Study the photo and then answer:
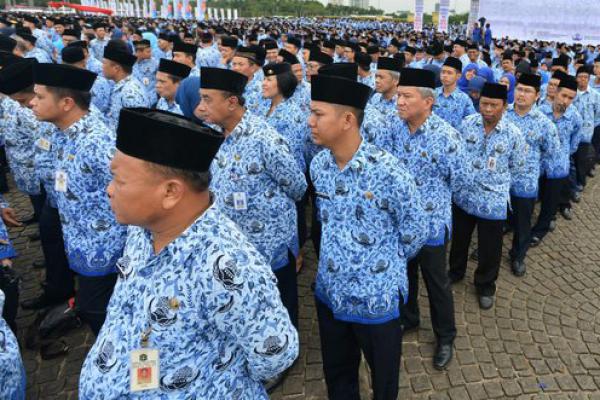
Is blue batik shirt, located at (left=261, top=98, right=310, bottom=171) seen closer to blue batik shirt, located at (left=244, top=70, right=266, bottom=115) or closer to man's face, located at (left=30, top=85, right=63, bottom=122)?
blue batik shirt, located at (left=244, top=70, right=266, bottom=115)

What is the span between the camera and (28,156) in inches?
196

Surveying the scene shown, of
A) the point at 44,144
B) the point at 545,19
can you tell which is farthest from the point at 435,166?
the point at 545,19

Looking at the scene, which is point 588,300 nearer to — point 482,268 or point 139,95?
point 482,268

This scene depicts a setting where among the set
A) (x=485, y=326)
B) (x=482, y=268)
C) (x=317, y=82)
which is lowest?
(x=485, y=326)

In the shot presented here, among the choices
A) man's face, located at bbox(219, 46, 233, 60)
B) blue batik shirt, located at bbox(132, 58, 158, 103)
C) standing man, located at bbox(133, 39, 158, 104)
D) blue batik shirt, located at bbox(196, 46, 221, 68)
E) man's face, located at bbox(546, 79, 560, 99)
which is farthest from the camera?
blue batik shirt, located at bbox(196, 46, 221, 68)

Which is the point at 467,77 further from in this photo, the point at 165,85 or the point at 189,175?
the point at 189,175

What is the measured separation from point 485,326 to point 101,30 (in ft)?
44.8

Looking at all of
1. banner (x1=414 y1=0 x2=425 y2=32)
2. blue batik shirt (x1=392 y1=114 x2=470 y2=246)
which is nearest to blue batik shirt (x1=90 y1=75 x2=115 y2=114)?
blue batik shirt (x1=392 y1=114 x2=470 y2=246)

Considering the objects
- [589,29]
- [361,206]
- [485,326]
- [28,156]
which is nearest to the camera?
[361,206]

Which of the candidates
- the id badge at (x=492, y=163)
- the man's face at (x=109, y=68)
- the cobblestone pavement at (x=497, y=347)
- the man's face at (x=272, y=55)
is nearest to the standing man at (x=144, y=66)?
the man's face at (x=272, y=55)

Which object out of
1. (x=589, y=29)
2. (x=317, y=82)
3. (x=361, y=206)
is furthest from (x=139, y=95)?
(x=589, y=29)

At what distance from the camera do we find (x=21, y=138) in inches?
194

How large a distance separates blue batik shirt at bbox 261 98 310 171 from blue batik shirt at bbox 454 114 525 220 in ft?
6.71

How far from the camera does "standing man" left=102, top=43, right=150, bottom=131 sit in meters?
5.87
